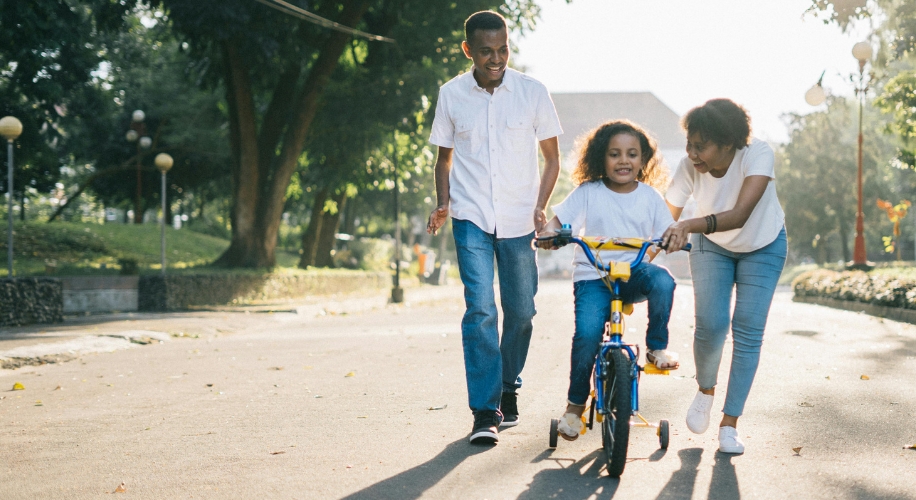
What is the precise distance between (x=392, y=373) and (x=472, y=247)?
3.38 metres

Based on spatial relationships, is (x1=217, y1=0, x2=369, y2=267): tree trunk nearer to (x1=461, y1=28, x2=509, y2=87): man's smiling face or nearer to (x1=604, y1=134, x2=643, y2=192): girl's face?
(x1=461, y1=28, x2=509, y2=87): man's smiling face

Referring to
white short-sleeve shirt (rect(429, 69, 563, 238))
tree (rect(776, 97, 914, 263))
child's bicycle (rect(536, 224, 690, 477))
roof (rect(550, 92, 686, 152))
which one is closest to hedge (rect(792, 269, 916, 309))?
white short-sleeve shirt (rect(429, 69, 563, 238))

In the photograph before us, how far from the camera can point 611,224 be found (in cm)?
481

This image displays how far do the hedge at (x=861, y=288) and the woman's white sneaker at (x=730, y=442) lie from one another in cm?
1224

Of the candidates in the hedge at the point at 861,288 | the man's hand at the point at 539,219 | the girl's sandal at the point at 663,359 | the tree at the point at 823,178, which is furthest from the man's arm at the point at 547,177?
the tree at the point at 823,178

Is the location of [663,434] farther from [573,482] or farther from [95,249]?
[95,249]

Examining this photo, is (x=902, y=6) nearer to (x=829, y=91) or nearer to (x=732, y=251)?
(x=732, y=251)

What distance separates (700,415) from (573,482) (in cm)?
108

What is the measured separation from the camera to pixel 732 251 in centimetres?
490

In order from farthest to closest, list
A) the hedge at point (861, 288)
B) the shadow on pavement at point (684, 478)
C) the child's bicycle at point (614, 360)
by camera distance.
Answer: the hedge at point (861, 288) < the child's bicycle at point (614, 360) < the shadow on pavement at point (684, 478)

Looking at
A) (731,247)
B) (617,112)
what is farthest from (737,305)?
(617,112)

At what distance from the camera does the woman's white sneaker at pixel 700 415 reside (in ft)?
16.1

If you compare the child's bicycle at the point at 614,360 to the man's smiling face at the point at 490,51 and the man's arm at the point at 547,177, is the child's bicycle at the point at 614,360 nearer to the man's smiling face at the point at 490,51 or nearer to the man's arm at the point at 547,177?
the man's arm at the point at 547,177

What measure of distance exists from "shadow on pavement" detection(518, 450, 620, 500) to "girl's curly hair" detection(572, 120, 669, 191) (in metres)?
1.39
